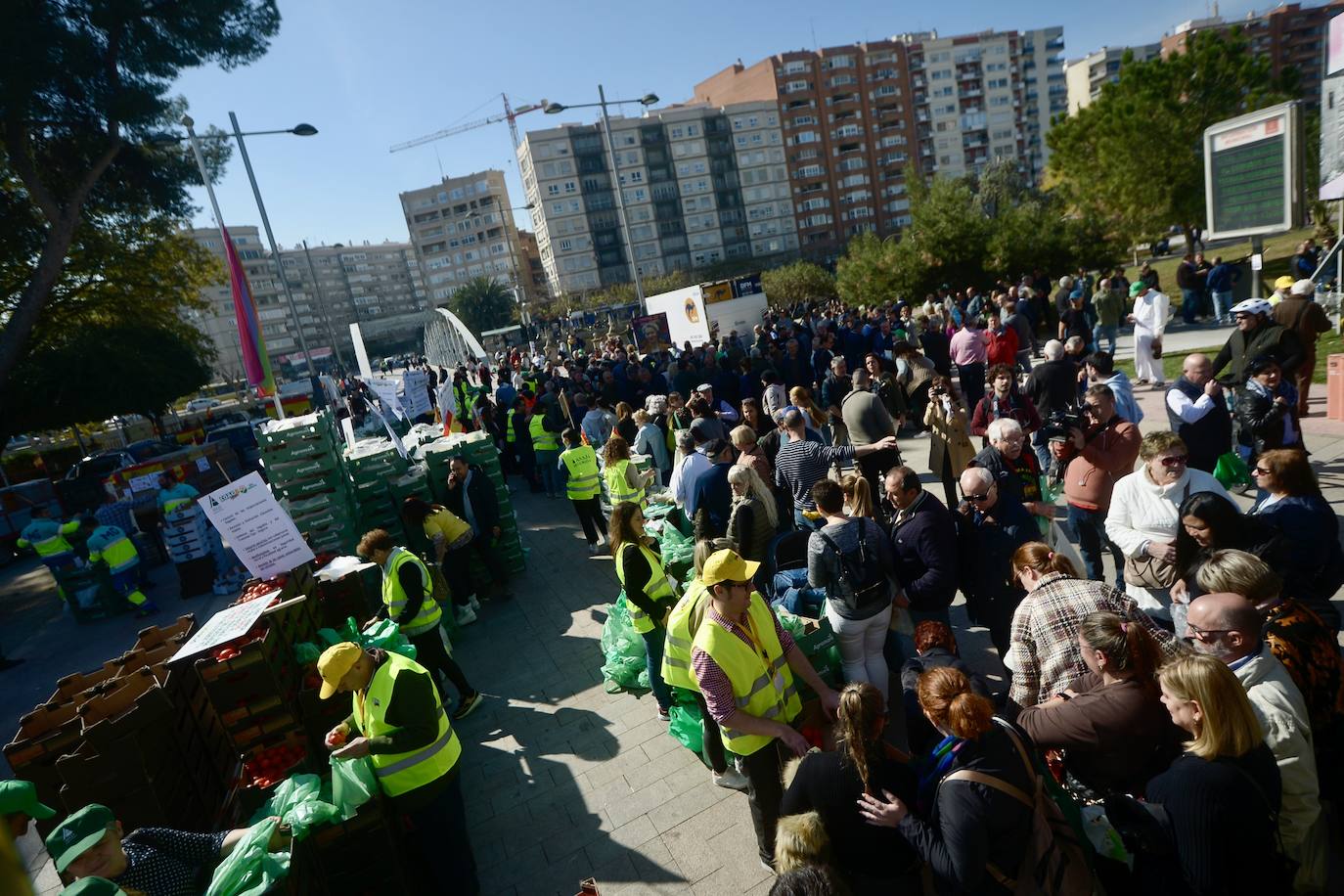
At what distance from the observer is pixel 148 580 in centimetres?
1248

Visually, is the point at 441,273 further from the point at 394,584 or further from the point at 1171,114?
the point at 394,584

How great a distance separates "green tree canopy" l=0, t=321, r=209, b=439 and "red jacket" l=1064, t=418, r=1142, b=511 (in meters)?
26.9

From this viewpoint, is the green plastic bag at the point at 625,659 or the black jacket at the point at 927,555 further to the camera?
the green plastic bag at the point at 625,659

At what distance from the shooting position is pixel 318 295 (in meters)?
95.0

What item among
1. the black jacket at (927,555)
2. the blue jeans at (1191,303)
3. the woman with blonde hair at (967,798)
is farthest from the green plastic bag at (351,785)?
the blue jeans at (1191,303)

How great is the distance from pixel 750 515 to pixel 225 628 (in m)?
3.80

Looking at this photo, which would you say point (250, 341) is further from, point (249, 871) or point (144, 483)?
point (144, 483)

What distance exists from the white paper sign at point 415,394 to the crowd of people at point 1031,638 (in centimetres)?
637

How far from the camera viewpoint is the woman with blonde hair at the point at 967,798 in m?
2.35

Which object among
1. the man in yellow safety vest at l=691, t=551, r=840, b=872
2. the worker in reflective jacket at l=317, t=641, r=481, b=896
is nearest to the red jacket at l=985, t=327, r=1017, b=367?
the man in yellow safety vest at l=691, t=551, r=840, b=872

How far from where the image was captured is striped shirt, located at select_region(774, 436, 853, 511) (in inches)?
240

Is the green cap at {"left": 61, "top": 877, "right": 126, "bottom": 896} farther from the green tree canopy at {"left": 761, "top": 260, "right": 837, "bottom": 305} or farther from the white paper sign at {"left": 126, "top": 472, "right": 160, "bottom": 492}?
the green tree canopy at {"left": 761, "top": 260, "right": 837, "bottom": 305}

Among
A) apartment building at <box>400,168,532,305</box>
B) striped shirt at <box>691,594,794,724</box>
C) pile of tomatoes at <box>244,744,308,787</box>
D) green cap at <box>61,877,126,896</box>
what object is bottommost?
pile of tomatoes at <box>244,744,308,787</box>

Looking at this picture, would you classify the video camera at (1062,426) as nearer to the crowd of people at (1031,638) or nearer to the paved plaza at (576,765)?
the crowd of people at (1031,638)
